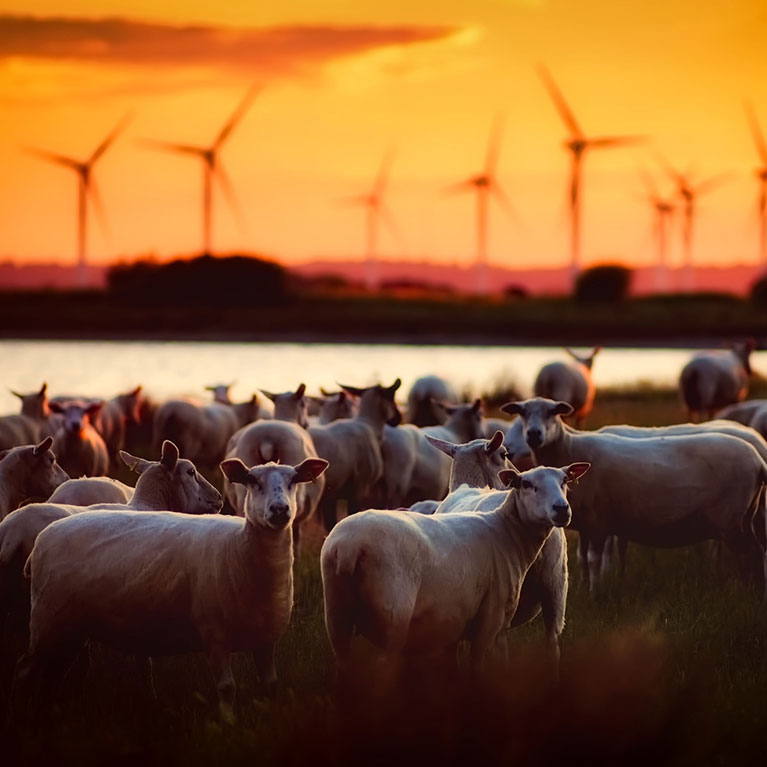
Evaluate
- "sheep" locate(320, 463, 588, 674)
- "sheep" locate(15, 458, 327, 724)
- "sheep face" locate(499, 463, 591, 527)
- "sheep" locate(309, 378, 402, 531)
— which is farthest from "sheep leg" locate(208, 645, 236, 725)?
"sheep" locate(309, 378, 402, 531)

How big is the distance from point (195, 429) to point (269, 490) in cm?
1214

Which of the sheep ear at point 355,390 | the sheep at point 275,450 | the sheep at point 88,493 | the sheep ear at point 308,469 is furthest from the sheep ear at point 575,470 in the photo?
the sheep ear at point 355,390

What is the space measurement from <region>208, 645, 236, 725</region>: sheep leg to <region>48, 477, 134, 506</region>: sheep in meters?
2.80

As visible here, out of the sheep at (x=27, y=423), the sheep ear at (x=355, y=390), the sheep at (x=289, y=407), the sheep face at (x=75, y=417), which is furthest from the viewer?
the sheep at (x=27, y=423)

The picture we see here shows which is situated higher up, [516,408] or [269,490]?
[516,408]

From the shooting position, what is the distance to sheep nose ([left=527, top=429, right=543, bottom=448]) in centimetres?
1264

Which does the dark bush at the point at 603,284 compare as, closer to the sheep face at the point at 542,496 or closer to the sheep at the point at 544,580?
the sheep at the point at 544,580

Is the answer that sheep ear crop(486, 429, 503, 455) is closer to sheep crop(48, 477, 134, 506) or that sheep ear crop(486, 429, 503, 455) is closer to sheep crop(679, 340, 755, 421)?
sheep crop(48, 477, 134, 506)

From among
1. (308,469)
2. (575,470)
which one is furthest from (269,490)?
(575,470)

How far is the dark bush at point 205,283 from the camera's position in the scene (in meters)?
90.3

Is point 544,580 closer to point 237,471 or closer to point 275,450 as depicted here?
point 237,471

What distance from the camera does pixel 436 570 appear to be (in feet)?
28.3

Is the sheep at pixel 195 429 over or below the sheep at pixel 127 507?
below

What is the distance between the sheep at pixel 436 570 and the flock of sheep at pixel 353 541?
0.04 feet
